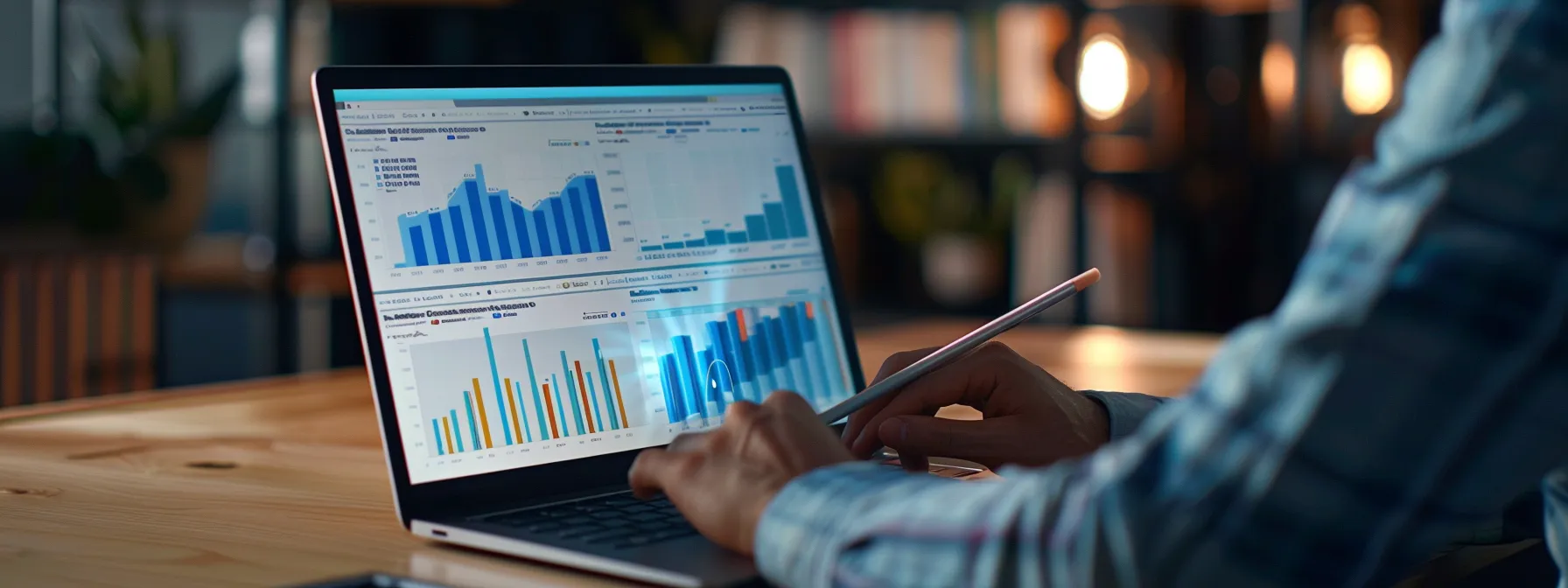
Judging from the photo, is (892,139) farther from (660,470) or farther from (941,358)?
(660,470)

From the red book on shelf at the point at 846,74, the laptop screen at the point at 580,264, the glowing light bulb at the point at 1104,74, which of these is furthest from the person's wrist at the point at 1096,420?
the red book on shelf at the point at 846,74

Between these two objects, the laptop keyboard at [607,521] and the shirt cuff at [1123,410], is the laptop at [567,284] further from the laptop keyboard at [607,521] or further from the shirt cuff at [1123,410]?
the shirt cuff at [1123,410]

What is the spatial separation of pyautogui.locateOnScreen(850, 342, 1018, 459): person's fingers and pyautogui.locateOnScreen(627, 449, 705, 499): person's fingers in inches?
7.3

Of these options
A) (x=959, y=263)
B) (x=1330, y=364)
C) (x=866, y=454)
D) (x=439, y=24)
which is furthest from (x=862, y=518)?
(x=959, y=263)

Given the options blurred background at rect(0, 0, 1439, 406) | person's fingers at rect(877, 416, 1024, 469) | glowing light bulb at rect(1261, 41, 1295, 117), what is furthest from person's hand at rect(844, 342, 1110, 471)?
glowing light bulb at rect(1261, 41, 1295, 117)

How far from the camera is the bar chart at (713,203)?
95 cm

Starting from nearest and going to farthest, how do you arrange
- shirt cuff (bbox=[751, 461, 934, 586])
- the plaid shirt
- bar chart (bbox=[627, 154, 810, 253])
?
1. the plaid shirt
2. shirt cuff (bbox=[751, 461, 934, 586])
3. bar chart (bbox=[627, 154, 810, 253])

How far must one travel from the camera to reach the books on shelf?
3.55m

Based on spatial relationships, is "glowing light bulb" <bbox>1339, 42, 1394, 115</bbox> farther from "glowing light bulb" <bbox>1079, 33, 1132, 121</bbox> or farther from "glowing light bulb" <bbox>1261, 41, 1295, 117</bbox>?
"glowing light bulb" <bbox>1079, 33, 1132, 121</bbox>

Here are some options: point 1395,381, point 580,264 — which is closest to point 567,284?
point 580,264

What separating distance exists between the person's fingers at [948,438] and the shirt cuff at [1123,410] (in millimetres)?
84

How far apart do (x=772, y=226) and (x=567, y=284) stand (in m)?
0.19

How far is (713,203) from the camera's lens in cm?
99

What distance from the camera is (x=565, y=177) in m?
0.91
